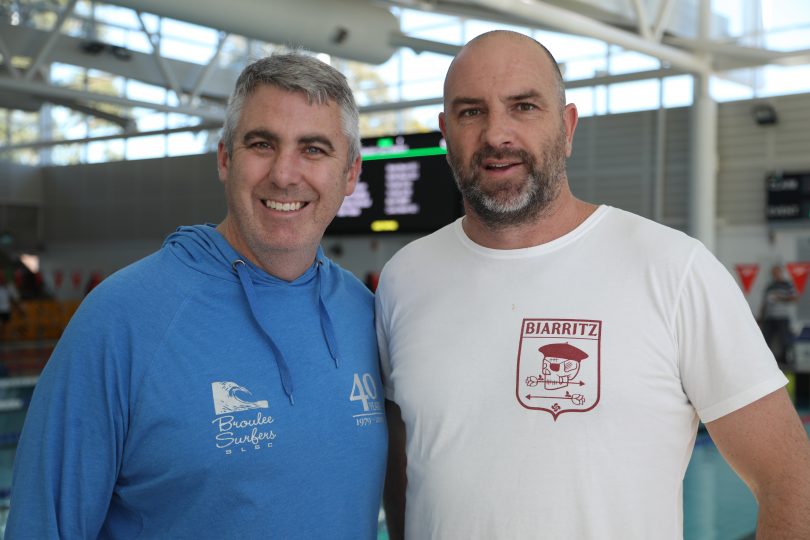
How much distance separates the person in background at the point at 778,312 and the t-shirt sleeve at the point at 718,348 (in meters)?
11.7

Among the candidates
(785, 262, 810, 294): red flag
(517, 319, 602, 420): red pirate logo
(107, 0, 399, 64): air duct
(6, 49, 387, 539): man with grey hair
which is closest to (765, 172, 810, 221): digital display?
(785, 262, 810, 294): red flag

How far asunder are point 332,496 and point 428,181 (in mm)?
9229

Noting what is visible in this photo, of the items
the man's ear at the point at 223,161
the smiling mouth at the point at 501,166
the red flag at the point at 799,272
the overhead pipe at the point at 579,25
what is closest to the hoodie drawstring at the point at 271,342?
the man's ear at the point at 223,161

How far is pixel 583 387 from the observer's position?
1937 mm

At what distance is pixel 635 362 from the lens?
193 centimetres

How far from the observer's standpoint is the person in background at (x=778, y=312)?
12.6 m

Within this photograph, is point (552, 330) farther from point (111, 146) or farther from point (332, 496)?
point (111, 146)

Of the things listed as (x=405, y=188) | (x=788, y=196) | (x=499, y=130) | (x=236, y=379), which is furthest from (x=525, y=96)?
(x=788, y=196)

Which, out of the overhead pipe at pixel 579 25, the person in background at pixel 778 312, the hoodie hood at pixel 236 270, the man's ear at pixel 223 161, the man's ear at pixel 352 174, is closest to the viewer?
the hoodie hood at pixel 236 270

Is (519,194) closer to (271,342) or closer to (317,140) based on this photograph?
(317,140)

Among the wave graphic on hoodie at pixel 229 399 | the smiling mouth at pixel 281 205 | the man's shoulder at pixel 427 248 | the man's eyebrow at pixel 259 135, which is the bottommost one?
the wave graphic on hoodie at pixel 229 399

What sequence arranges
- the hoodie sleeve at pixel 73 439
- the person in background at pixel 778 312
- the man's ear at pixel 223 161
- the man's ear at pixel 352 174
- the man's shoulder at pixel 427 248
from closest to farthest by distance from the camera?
1. the hoodie sleeve at pixel 73 439
2. the man's ear at pixel 223 161
3. the man's ear at pixel 352 174
4. the man's shoulder at pixel 427 248
5. the person in background at pixel 778 312

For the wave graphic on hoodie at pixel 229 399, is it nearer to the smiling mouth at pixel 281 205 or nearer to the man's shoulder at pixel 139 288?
the man's shoulder at pixel 139 288

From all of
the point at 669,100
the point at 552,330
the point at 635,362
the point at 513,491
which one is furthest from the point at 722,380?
the point at 669,100
